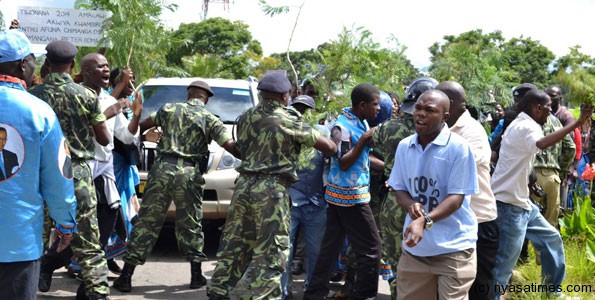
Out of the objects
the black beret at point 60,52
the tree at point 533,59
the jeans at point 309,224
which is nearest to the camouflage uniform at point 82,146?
the black beret at point 60,52

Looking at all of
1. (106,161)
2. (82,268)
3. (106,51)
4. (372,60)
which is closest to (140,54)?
(106,51)

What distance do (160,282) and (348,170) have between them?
2305mm

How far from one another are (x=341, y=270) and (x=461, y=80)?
2307 millimetres

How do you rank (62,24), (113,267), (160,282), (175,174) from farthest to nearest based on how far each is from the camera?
(62,24) → (113,267) → (160,282) → (175,174)

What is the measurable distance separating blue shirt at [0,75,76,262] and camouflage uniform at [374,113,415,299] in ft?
8.22

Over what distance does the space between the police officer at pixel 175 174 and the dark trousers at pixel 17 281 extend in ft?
9.50

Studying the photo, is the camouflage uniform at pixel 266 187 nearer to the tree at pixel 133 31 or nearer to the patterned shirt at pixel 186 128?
the patterned shirt at pixel 186 128

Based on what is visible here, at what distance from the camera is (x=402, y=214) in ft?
16.7

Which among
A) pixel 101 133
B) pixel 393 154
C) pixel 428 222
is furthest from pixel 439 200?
pixel 101 133

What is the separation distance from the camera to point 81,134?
541 cm

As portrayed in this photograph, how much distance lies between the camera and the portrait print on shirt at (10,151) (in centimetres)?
332

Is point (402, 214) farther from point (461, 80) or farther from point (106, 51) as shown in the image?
point (106, 51)

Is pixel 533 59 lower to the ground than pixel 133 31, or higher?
higher

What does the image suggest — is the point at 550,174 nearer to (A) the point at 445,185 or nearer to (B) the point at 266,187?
(B) the point at 266,187
